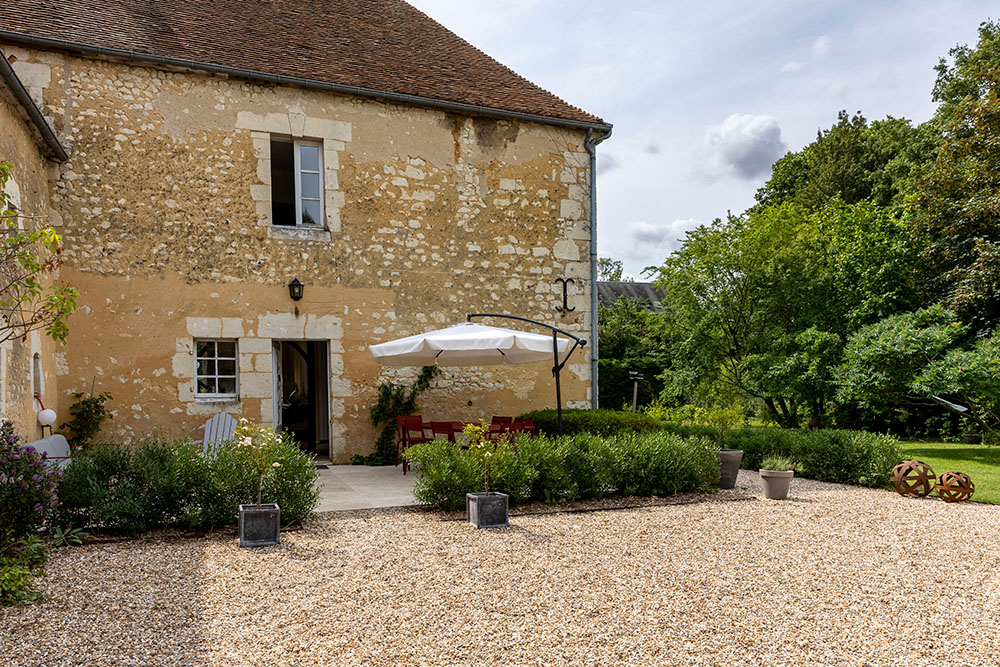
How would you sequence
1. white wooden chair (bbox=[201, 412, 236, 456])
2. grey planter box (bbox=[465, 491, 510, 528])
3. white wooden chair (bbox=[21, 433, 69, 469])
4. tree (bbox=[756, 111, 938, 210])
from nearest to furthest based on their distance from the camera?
1. grey planter box (bbox=[465, 491, 510, 528])
2. white wooden chair (bbox=[21, 433, 69, 469])
3. white wooden chair (bbox=[201, 412, 236, 456])
4. tree (bbox=[756, 111, 938, 210])

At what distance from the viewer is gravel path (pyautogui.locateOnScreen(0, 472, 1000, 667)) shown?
326 centimetres

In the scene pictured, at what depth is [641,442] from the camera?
7402mm

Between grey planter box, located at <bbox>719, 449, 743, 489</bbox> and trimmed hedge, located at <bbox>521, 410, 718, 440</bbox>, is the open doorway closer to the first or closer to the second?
trimmed hedge, located at <bbox>521, 410, 718, 440</bbox>

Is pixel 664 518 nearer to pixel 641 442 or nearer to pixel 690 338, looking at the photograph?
pixel 641 442

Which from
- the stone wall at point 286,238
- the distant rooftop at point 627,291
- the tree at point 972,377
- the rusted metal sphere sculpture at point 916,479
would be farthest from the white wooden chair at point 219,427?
the distant rooftop at point 627,291

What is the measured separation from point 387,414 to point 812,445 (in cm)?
572

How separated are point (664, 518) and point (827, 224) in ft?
45.1

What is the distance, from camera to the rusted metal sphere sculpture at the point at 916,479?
306 inches

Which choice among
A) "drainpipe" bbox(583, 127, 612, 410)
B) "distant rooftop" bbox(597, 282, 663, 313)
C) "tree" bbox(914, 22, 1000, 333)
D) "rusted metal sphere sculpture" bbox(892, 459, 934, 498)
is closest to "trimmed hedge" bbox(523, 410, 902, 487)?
"rusted metal sphere sculpture" bbox(892, 459, 934, 498)

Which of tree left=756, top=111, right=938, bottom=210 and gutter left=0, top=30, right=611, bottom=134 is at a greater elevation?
tree left=756, top=111, right=938, bottom=210

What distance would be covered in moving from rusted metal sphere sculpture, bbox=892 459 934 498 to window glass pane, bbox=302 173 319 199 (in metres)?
8.16

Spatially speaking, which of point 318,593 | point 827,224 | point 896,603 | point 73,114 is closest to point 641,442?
point 896,603

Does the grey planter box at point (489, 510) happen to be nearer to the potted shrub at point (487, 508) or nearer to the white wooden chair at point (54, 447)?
the potted shrub at point (487, 508)

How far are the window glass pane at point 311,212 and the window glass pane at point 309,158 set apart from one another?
A: 477mm
